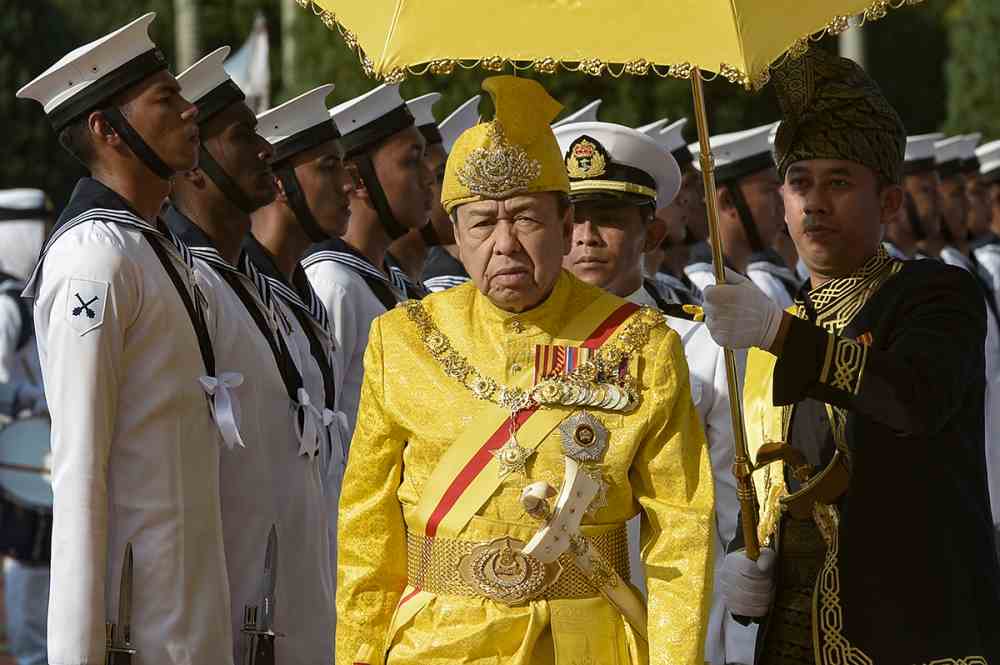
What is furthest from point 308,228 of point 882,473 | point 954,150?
point 954,150

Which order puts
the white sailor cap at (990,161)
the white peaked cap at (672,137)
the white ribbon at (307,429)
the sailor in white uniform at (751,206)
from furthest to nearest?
the white sailor cap at (990,161), the sailor in white uniform at (751,206), the white peaked cap at (672,137), the white ribbon at (307,429)

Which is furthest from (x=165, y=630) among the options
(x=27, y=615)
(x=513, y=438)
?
(x=27, y=615)

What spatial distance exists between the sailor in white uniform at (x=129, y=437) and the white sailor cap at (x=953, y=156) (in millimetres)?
9838

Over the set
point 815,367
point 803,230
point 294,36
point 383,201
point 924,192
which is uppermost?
point 294,36

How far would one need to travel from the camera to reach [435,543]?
4.89m

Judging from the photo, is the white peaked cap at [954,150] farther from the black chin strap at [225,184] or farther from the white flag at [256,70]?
the black chin strap at [225,184]

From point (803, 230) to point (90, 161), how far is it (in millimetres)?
Answer: 2129

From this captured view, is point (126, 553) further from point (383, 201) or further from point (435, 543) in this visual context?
point (383, 201)

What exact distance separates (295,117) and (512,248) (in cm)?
319

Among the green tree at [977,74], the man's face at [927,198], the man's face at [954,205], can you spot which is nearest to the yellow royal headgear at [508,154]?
the man's face at [927,198]

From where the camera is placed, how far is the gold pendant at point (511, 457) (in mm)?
4840

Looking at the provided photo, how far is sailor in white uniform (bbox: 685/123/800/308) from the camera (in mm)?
10594

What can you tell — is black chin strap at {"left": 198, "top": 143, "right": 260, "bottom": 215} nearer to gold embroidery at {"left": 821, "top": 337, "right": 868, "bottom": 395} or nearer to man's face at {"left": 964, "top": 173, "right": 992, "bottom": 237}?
gold embroidery at {"left": 821, "top": 337, "right": 868, "bottom": 395}

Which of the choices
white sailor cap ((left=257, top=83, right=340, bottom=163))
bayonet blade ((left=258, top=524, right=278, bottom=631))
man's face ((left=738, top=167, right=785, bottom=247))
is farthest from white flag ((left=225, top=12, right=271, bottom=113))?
bayonet blade ((left=258, top=524, right=278, bottom=631))
